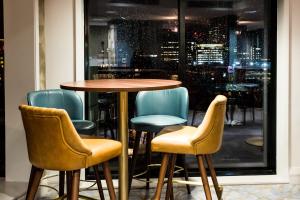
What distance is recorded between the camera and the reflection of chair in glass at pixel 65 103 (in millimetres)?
3285

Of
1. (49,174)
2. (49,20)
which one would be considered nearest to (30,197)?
(49,174)

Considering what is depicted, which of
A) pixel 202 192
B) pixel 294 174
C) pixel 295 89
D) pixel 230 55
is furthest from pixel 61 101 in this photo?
pixel 294 174

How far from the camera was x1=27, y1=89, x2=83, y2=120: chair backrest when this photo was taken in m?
3.38

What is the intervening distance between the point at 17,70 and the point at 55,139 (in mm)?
1650

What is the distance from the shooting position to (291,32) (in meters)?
4.19

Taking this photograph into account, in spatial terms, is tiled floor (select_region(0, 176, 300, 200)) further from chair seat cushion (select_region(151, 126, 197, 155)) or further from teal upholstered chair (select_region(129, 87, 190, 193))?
chair seat cushion (select_region(151, 126, 197, 155))

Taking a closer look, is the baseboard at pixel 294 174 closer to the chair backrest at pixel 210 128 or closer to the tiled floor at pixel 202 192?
the tiled floor at pixel 202 192

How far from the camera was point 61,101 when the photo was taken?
355 cm

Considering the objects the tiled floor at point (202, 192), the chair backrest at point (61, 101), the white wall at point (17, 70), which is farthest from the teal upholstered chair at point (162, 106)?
the white wall at point (17, 70)

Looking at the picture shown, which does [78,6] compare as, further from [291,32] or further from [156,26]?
[291,32]

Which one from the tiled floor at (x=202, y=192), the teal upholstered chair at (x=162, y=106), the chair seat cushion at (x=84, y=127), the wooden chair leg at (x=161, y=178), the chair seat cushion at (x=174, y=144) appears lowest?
the tiled floor at (x=202, y=192)

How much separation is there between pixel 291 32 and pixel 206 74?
38.6 inches

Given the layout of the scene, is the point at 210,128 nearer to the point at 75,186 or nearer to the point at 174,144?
the point at 174,144

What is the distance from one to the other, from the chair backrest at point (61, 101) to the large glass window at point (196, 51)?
2.28 ft
